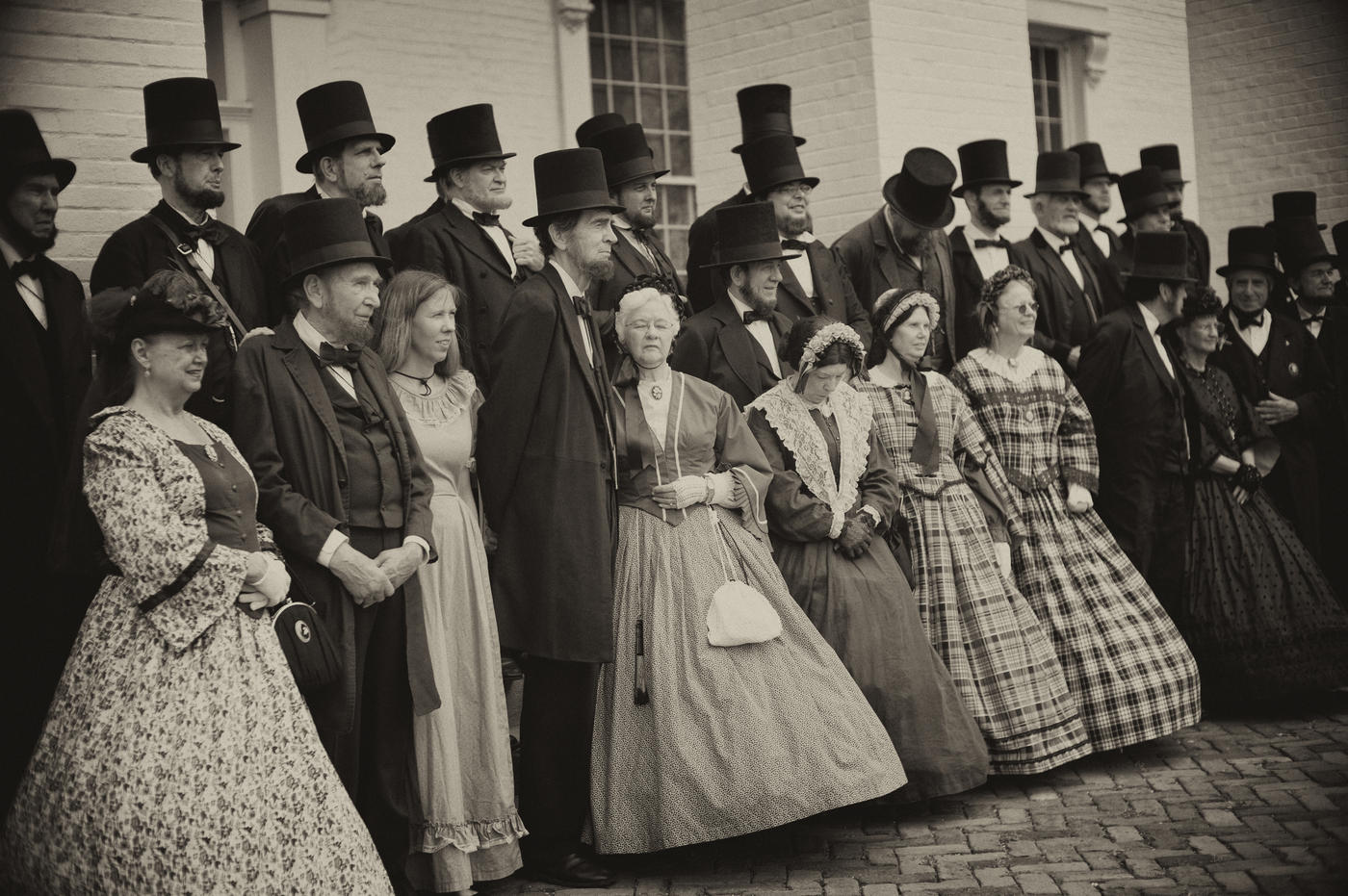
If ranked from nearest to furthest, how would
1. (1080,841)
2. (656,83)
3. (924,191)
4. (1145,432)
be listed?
(1080,841) < (1145,432) < (924,191) < (656,83)

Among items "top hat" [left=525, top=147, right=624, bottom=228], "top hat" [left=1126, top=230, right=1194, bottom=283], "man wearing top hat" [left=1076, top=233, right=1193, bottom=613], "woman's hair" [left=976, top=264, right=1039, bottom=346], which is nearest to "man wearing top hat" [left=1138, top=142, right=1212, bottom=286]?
"top hat" [left=1126, top=230, right=1194, bottom=283]

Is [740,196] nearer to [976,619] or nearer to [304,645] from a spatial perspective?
[976,619]

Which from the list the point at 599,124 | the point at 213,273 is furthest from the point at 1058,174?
the point at 213,273

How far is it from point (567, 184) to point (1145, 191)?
4.98 m

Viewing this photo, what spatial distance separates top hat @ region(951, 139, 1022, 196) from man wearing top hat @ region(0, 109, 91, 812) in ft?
15.8

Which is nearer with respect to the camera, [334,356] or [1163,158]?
[334,356]

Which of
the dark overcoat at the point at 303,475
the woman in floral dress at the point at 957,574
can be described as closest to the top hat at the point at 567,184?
the dark overcoat at the point at 303,475

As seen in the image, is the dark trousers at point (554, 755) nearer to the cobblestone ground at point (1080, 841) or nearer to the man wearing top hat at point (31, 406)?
the cobblestone ground at point (1080, 841)

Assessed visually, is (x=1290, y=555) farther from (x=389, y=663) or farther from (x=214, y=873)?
(x=214, y=873)

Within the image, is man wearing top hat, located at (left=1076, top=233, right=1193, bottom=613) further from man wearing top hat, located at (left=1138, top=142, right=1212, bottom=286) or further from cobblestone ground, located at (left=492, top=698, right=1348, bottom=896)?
man wearing top hat, located at (left=1138, top=142, right=1212, bottom=286)

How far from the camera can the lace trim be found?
557cm

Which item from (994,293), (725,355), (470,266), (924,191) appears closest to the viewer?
(470,266)

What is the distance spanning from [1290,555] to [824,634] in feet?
9.52

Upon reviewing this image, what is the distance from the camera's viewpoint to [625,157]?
258 inches
